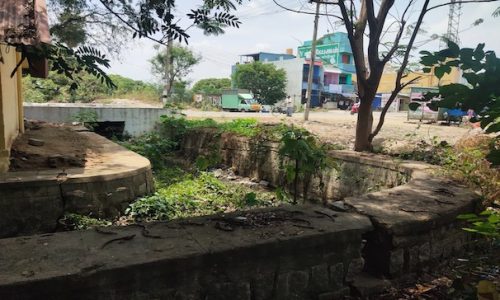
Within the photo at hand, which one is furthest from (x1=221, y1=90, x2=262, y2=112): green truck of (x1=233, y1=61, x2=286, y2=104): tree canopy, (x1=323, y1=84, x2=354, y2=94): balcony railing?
(x1=323, y1=84, x2=354, y2=94): balcony railing

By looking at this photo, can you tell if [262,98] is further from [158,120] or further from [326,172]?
[326,172]

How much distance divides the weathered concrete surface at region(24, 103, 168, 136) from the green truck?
22.2 meters

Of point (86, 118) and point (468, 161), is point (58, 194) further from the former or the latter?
point (86, 118)

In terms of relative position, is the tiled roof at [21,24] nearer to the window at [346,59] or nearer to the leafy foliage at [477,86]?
the leafy foliage at [477,86]

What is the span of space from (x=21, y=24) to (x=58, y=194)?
3256mm

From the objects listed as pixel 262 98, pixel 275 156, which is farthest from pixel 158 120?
pixel 262 98

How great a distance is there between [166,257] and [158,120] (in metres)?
13.2

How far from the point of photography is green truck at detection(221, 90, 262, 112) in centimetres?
3709

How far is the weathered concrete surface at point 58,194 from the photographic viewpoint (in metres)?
5.33

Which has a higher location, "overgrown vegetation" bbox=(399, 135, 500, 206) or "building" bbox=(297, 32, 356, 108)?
"building" bbox=(297, 32, 356, 108)

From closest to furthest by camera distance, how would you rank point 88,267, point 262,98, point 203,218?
1. point 88,267
2. point 203,218
3. point 262,98

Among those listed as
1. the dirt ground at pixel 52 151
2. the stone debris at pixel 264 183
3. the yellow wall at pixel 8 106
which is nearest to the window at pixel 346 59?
the stone debris at pixel 264 183

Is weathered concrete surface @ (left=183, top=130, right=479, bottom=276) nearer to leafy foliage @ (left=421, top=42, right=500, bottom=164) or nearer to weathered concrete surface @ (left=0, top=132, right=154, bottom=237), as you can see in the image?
leafy foliage @ (left=421, top=42, right=500, bottom=164)

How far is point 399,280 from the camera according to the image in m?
3.20
